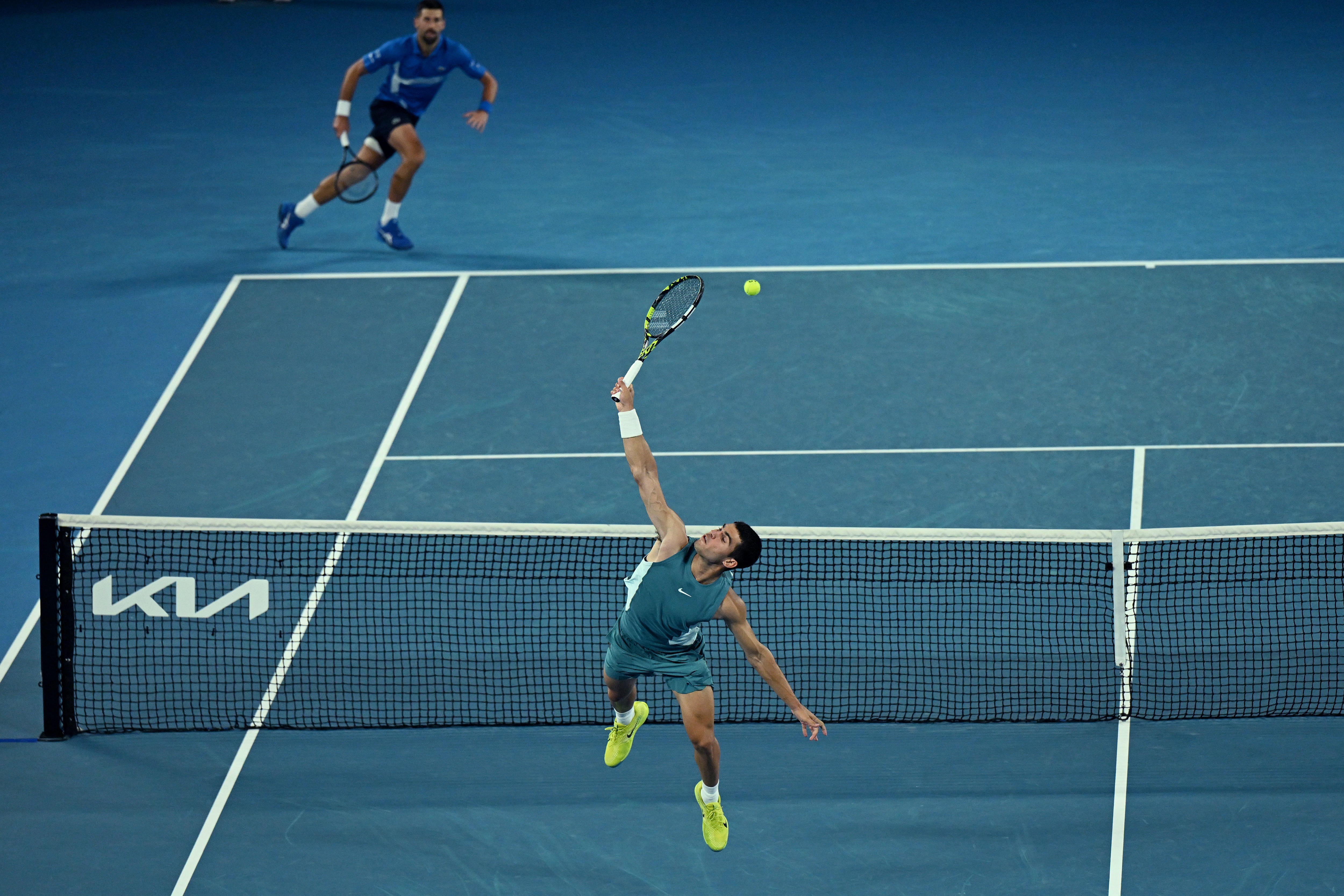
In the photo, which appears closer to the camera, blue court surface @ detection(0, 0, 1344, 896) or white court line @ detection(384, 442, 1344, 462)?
blue court surface @ detection(0, 0, 1344, 896)

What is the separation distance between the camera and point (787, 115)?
762 inches

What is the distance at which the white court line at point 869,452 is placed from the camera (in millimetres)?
12109

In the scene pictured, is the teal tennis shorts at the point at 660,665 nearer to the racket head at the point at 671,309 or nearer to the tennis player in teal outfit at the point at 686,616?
the tennis player in teal outfit at the point at 686,616

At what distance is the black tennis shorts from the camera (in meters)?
15.1

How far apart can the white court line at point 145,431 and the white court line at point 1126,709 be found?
18.2ft

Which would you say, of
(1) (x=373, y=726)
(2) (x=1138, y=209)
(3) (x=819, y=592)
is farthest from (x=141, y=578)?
(2) (x=1138, y=209)

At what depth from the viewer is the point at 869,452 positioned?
481 inches

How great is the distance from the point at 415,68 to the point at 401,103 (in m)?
0.39

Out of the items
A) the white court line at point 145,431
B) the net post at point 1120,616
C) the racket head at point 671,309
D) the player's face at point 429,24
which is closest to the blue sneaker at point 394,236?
the white court line at point 145,431

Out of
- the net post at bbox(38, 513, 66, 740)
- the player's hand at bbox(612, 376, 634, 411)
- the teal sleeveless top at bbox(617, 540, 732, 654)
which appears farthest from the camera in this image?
the net post at bbox(38, 513, 66, 740)

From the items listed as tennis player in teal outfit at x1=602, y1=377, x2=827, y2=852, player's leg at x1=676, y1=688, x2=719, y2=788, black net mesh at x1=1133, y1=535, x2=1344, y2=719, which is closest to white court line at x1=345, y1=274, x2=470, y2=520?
tennis player in teal outfit at x1=602, y1=377, x2=827, y2=852

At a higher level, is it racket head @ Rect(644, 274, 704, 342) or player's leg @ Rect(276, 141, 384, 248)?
racket head @ Rect(644, 274, 704, 342)

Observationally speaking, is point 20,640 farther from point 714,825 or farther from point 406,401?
point 714,825

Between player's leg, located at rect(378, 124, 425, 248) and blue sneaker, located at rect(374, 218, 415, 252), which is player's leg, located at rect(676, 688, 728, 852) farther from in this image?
blue sneaker, located at rect(374, 218, 415, 252)
